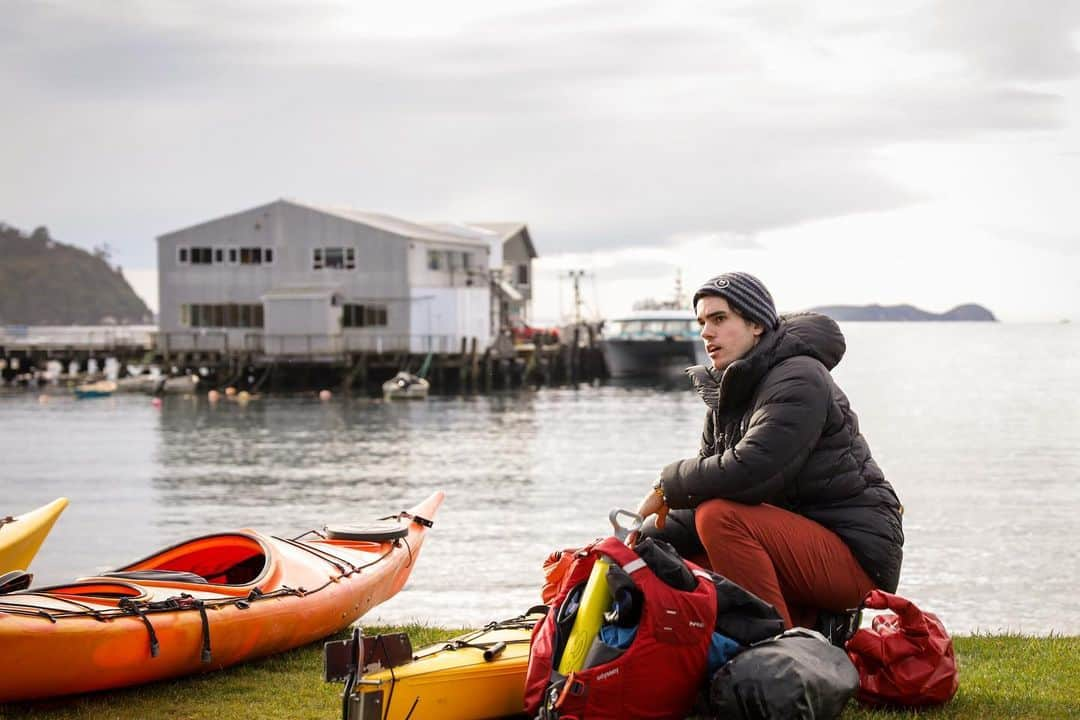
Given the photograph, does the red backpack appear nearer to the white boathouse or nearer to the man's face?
the man's face

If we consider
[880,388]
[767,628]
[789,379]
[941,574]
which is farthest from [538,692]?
[880,388]

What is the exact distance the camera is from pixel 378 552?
26.9ft

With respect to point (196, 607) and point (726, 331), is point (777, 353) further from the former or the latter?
point (196, 607)

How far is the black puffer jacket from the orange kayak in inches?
96.8

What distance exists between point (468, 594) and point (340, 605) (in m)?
5.01

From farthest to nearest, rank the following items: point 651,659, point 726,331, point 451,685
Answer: point 726,331
point 451,685
point 651,659

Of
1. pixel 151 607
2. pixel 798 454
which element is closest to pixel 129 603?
pixel 151 607

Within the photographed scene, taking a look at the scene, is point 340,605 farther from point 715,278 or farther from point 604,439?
point 604,439

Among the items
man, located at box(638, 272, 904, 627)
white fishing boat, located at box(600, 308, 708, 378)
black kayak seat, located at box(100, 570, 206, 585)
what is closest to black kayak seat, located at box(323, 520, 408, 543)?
black kayak seat, located at box(100, 570, 206, 585)

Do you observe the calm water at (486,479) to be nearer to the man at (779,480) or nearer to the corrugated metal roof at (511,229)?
the man at (779,480)

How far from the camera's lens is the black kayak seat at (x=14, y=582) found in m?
6.38

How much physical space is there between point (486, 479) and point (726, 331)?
20.1m

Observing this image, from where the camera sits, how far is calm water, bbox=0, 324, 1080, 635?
45.6 ft

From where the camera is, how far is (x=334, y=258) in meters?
58.2
